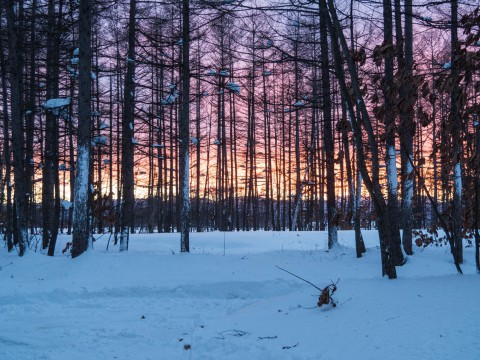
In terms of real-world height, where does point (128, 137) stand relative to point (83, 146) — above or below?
above

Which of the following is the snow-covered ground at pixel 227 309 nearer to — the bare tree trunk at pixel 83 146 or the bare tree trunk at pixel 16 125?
the bare tree trunk at pixel 83 146

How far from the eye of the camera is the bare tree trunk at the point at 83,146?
9.45m

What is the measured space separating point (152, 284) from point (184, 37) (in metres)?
6.93

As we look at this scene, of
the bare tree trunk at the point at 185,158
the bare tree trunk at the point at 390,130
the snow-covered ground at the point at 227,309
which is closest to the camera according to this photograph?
the snow-covered ground at the point at 227,309

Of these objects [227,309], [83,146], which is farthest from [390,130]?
[83,146]

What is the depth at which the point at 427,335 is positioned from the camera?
325cm

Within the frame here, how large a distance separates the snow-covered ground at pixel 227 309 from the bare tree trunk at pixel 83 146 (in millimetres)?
635

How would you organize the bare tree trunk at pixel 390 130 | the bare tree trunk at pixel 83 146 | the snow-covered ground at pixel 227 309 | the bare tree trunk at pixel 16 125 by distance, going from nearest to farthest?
the snow-covered ground at pixel 227 309, the bare tree trunk at pixel 390 130, the bare tree trunk at pixel 83 146, the bare tree trunk at pixel 16 125

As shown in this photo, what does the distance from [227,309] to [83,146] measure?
569 cm

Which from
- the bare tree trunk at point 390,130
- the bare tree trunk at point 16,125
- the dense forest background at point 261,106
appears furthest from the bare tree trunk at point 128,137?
the bare tree trunk at point 390,130

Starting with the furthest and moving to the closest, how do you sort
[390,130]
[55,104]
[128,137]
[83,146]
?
1. [128,137]
2. [55,104]
3. [83,146]
4. [390,130]

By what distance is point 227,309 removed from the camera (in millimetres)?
6680

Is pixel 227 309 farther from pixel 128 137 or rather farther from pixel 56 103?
pixel 128 137

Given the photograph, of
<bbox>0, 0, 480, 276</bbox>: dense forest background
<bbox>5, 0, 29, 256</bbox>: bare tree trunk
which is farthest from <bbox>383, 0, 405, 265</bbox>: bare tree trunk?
<bbox>5, 0, 29, 256</bbox>: bare tree trunk
